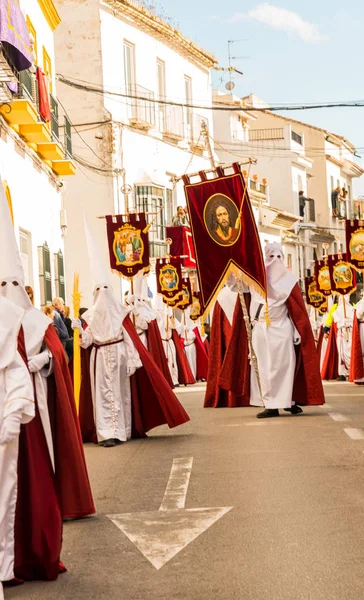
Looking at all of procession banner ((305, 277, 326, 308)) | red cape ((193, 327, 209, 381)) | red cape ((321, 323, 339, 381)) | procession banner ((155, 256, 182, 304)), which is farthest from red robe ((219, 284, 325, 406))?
procession banner ((305, 277, 326, 308))

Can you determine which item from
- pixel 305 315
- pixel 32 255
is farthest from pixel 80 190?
pixel 305 315

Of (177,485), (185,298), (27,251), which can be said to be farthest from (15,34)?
(185,298)

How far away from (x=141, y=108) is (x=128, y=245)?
17.6 m

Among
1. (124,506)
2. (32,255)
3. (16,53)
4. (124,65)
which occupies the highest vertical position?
(124,65)

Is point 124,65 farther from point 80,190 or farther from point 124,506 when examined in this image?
point 124,506

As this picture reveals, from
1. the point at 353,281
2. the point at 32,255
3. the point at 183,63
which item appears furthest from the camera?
the point at 183,63

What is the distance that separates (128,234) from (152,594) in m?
15.3

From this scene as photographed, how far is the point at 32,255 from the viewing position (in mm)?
24703

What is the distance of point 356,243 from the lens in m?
28.5

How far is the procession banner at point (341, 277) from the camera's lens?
31375mm

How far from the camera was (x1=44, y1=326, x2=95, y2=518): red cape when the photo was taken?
7602 millimetres

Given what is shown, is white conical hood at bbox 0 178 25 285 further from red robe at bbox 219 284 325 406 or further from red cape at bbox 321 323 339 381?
red cape at bbox 321 323 339 381

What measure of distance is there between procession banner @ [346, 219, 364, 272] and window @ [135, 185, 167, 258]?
1034cm

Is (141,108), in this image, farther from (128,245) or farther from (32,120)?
(128,245)
